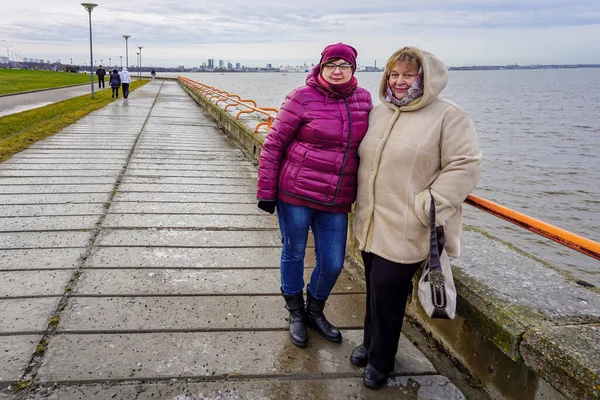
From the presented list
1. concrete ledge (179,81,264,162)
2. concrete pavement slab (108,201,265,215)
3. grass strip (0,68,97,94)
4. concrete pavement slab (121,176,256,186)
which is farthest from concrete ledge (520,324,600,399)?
grass strip (0,68,97,94)

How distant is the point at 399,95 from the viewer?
7.77ft

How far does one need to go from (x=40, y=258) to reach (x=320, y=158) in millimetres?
2610

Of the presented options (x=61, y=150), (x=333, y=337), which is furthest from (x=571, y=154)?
(x=333, y=337)

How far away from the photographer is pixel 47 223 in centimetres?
472

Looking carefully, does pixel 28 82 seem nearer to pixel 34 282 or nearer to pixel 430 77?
pixel 34 282

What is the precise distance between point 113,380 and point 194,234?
90.6 inches

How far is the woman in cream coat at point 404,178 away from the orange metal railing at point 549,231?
1.05 feet

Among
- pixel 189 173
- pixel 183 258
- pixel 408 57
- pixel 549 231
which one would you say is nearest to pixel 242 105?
pixel 189 173

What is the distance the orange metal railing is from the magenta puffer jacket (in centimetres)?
73

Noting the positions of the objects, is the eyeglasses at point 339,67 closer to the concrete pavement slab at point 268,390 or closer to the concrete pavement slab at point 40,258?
the concrete pavement slab at point 268,390

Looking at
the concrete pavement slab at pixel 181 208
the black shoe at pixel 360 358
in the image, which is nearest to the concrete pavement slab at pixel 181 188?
the concrete pavement slab at pixel 181 208

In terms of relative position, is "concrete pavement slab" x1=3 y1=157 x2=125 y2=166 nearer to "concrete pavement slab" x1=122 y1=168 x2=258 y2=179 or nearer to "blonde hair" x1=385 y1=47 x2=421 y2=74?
"concrete pavement slab" x1=122 y1=168 x2=258 y2=179

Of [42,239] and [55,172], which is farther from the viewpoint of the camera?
[55,172]

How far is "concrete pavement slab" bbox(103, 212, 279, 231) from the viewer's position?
16.0 feet
